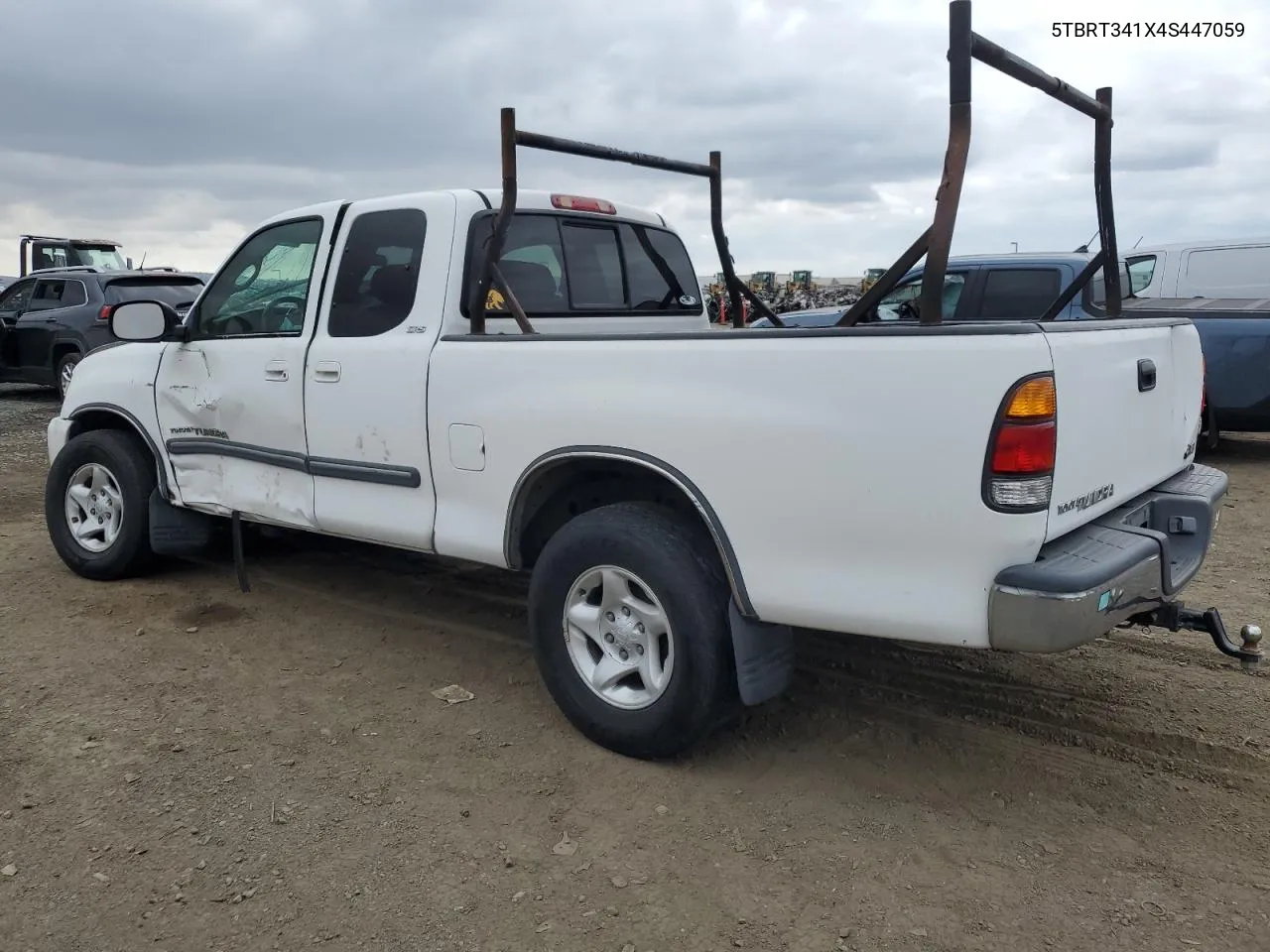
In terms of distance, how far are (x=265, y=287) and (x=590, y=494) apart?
207cm

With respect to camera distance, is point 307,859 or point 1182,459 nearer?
point 307,859

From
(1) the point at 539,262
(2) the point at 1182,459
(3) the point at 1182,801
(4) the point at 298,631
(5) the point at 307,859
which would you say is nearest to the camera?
(5) the point at 307,859

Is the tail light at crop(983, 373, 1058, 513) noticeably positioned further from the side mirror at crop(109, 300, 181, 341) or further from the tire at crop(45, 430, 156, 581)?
the tire at crop(45, 430, 156, 581)

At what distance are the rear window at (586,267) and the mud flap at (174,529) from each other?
230cm

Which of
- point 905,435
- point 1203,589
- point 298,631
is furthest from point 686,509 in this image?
point 1203,589

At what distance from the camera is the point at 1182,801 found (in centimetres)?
316

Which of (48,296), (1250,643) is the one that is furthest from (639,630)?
(48,296)

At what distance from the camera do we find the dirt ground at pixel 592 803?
8.70 feet

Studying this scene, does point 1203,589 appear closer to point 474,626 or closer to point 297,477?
point 474,626

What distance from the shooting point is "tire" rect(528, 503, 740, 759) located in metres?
3.21

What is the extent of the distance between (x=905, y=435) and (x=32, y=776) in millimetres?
3004

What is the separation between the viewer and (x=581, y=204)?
4625 mm

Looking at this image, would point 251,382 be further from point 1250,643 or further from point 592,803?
point 1250,643

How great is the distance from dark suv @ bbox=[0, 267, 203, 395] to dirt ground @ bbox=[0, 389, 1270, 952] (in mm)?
9078
